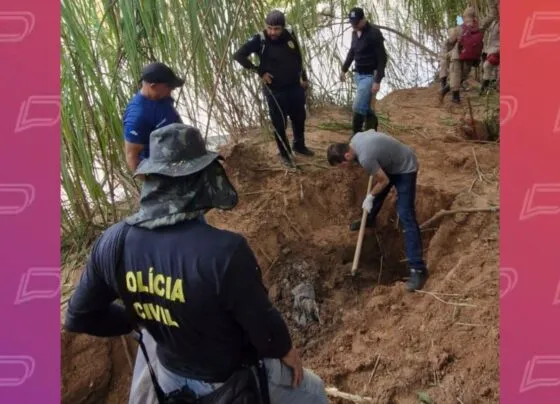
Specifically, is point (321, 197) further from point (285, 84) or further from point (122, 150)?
point (122, 150)

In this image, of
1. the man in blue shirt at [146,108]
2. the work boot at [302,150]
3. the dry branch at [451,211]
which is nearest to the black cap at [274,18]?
the work boot at [302,150]

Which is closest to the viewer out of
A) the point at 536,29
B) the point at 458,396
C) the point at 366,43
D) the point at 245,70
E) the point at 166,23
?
the point at 536,29

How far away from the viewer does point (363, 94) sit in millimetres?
5145

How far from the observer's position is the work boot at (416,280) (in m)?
3.70

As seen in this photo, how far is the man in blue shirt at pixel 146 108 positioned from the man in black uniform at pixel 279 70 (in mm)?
1152

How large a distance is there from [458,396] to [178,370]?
5.09 ft

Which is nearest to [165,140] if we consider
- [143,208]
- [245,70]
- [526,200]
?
[143,208]

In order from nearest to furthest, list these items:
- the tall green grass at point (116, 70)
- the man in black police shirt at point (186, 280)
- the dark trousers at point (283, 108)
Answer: the man in black police shirt at point (186, 280)
the tall green grass at point (116, 70)
the dark trousers at point (283, 108)

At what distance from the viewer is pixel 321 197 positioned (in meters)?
4.66

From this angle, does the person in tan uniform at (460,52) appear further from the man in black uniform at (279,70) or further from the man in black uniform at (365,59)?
the man in black uniform at (279,70)

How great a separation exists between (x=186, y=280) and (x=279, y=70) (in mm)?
3310

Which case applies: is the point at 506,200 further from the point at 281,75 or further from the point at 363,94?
the point at 363,94

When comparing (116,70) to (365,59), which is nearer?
(116,70)

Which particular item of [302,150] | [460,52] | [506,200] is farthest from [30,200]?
[460,52]
